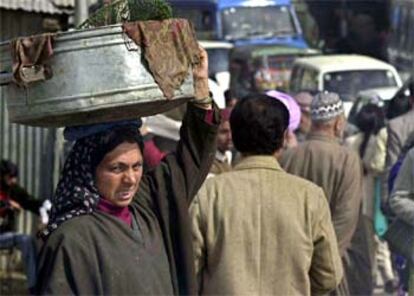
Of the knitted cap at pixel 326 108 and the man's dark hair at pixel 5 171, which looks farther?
the man's dark hair at pixel 5 171

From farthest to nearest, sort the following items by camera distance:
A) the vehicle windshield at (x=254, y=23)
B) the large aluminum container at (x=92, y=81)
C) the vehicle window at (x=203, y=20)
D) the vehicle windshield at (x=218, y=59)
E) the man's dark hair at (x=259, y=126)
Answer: the vehicle windshield at (x=254, y=23)
the vehicle window at (x=203, y=20)
the vehicle windshield at (x=218, y=59)
the man's dark hair at (x=259, y=126)
the large aluminum container at (x=92, y=81)

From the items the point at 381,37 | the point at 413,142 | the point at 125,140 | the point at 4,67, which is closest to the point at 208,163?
the point at 125,140

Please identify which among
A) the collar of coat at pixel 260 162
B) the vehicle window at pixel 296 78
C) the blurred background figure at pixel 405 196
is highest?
the collar of coat at pixel 260 162

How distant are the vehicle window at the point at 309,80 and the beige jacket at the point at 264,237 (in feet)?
51.8

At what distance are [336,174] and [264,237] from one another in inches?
90.0

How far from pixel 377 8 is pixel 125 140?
2567cm

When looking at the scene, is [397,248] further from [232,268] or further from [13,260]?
[13,260]

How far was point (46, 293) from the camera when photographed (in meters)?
4.16

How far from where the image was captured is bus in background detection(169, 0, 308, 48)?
26641 mm

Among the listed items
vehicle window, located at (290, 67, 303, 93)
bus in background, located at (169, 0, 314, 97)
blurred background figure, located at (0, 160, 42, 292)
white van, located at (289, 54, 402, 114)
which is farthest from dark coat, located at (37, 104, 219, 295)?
bus in background, located at (169, 0, 314, 97)

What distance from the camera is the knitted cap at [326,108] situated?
802 centimetres

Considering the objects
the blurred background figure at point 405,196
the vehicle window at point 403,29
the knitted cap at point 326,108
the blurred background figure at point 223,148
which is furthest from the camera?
the vehicle window at point 403,29

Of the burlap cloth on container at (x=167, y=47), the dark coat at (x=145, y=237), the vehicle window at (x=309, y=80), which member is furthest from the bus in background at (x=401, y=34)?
the burlap cloth on container at (x=167, y=47)

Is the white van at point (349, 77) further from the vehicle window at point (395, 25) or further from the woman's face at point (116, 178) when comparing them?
the woman's face at point (116, 178)
